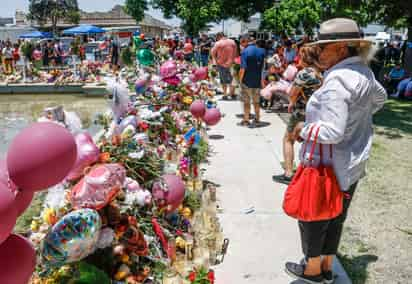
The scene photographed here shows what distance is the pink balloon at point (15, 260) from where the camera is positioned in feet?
5.63

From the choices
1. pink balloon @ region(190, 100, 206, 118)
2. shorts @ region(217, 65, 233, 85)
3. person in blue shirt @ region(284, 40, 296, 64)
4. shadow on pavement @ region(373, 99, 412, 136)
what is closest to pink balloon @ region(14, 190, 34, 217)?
pink balloon @ region(190, 100, 206, 118)

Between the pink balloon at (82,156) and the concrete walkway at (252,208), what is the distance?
4.28ft

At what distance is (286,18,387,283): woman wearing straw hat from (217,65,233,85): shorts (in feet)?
27.3

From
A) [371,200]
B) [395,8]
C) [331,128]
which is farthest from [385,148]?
[395,8]

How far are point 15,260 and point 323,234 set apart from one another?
1853 mm

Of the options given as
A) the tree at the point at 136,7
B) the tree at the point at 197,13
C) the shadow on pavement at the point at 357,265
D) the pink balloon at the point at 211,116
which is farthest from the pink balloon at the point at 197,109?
the tree at the point at 136,7

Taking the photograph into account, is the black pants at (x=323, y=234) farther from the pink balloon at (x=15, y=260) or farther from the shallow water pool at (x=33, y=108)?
the shallow water pool at (x=33, y=108)

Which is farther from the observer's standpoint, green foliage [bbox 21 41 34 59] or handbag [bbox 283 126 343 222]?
green foliage [bbox 21 41 34 59]

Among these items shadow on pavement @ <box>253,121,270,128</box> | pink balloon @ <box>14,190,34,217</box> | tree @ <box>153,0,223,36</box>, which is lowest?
shadow on pavement @ <box>253,121,270,128</box>

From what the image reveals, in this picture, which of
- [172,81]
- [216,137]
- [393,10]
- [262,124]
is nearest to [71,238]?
[172,81]

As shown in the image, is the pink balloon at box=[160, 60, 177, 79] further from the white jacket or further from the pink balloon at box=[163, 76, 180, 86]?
the white jacket

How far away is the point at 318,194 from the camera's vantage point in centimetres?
251

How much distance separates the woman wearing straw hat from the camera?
7.67ft

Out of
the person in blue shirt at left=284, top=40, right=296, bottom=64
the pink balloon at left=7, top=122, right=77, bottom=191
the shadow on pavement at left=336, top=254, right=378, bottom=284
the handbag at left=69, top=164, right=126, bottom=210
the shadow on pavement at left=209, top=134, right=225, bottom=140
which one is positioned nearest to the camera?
the pink balloon at left=7, top=122, right=77, bottom=191
